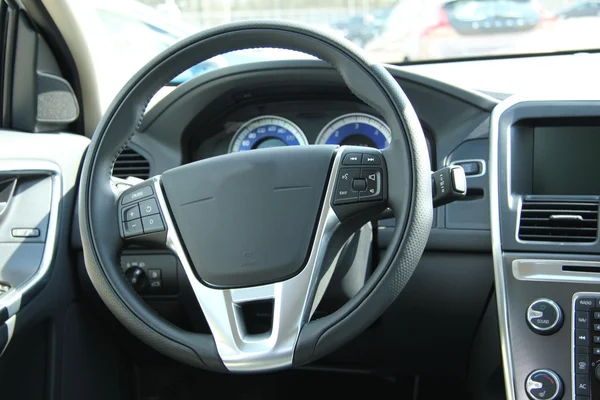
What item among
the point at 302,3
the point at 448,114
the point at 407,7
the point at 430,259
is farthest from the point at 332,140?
the point at 302,3

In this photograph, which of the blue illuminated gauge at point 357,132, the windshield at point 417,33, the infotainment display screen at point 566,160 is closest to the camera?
the infotainment display screen at point 566,160

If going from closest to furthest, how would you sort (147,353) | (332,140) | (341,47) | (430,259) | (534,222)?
1. (341,47)
2. (534,222)
3. (430,259)
4. (332,140)
5. (147,353)

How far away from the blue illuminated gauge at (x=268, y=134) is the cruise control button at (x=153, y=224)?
56cm

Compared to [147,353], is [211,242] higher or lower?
higher

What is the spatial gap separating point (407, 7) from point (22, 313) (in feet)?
7.49

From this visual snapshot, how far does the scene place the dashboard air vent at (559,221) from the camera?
1.35 m

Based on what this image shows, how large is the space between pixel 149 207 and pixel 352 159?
16.5 inches

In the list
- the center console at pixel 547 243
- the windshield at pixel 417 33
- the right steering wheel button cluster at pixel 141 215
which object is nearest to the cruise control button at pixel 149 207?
the right steering wheel button cluster at pixel 141 215

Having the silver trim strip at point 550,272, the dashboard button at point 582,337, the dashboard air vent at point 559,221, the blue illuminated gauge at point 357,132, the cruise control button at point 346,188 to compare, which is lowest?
the dashboard button at point 582,337

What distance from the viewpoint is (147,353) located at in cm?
188

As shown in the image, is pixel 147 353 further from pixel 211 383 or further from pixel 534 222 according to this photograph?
pixel 534 222

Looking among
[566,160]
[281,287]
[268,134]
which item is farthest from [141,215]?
[566,160]

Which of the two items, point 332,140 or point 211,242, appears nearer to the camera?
point 211,242

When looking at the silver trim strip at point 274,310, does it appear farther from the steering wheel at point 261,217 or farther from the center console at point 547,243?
the center console at point 547,243
